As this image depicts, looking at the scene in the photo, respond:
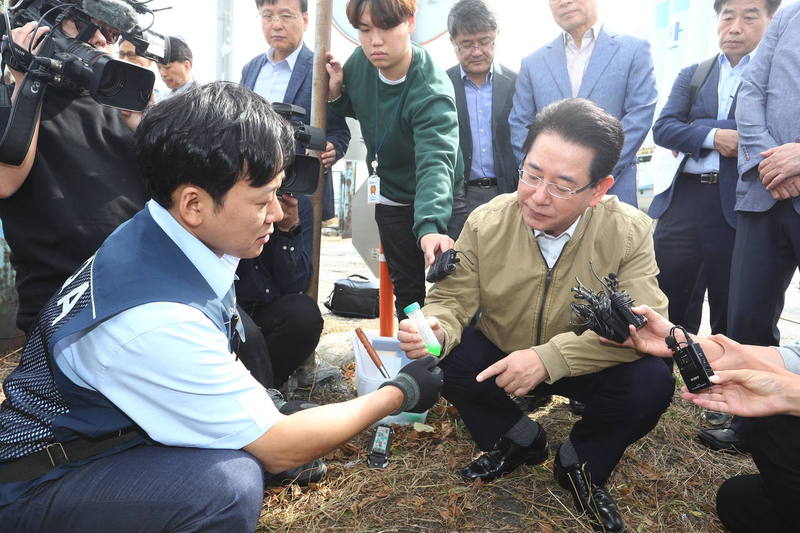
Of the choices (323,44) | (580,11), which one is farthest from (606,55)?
(323,44)

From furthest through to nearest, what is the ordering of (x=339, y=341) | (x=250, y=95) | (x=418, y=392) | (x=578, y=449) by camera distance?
1. (x=339, y=341)
2. (x=578, y=449)
3. (x=418, y=392)
4. (x=250, y=95)

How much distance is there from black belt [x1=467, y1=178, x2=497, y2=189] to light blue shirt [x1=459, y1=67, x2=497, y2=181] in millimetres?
21

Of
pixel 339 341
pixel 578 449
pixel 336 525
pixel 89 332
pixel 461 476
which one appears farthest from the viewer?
pixel 339 341

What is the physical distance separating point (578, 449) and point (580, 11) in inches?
98.5

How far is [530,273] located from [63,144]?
1847 millimetres

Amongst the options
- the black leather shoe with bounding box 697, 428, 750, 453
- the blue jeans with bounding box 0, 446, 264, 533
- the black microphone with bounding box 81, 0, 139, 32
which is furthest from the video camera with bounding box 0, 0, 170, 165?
the black leather shoe with bounding box 697, 428, 750, 453

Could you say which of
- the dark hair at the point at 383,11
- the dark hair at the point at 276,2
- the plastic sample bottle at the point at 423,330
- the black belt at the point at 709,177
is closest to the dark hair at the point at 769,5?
the black belt at the point at 709,177

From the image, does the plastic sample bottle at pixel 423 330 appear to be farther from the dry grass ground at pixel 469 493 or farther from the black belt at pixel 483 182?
the black belt at pixel 483 182

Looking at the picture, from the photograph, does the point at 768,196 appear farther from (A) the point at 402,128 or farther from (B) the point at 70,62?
(B) the point at 70,62

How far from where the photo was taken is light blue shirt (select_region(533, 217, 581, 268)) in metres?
2.47

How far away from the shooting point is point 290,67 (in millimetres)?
3723

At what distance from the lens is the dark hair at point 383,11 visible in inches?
114

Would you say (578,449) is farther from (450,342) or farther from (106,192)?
(106,192)

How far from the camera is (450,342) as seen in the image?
239 centimetres
